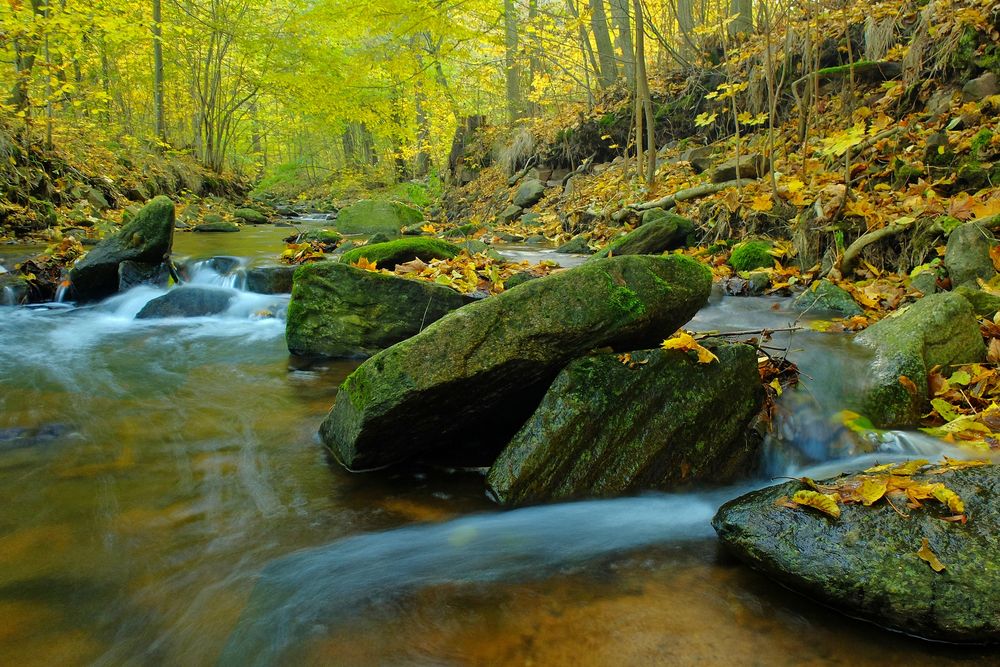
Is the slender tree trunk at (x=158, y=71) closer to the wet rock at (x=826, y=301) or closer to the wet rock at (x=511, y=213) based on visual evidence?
the wet rock at (x=511, y=213)

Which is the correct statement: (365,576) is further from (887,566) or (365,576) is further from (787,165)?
(787,165)

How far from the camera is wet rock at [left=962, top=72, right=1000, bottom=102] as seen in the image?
586 centimetres

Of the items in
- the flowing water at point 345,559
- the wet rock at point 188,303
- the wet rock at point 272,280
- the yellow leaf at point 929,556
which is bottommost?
the flowing water at point 345,559

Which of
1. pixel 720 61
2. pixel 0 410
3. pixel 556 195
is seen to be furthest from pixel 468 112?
pixel 0 410

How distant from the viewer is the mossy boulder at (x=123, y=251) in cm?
745

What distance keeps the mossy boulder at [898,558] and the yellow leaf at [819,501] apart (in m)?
0.02

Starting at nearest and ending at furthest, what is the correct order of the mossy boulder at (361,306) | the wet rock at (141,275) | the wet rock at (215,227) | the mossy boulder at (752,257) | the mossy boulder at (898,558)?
the mossy boulder at (898,558)
the mossy boulder at (361,306)
the mossy boulder at (752,257)
the wet rock at (141,275)
the wet rock at (215,227)

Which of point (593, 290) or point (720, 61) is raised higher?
point (720, 61)

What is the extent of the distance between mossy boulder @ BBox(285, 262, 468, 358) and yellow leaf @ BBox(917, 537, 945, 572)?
376 centimetres

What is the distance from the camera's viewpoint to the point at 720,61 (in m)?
10.8

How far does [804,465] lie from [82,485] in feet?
12.7

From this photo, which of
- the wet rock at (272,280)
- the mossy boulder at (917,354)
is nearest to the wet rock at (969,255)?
the mossy boulder at (917,354)

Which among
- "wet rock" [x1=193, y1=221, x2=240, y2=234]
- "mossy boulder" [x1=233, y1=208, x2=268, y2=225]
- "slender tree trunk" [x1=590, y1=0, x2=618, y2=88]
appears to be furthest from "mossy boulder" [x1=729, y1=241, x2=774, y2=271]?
"mossy boulder" [x1=233, y1=208, x2=268, y2=225]

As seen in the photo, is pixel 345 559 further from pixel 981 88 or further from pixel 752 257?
pixel 981 88
